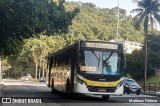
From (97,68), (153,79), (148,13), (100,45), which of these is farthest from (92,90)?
(153,79)

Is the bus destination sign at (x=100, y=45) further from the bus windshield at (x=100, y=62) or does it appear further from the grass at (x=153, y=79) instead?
the grass at (x=153, y=79)

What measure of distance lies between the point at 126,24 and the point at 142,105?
9787 cm

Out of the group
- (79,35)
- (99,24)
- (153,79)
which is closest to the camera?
(153,79)

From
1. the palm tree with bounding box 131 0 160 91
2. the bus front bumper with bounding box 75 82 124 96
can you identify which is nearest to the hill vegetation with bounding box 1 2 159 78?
the palm tree with bounding box 131 0 160 91

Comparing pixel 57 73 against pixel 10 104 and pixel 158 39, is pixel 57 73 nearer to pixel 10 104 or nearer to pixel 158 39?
pixel 10 104

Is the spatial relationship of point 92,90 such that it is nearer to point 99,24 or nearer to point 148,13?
point 148,13

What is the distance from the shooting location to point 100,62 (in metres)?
21.9

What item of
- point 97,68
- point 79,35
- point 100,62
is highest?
point 79,35

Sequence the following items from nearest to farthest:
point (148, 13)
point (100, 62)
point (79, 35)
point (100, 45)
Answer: point (100, 62) < point (100, 45) < point (148, 13) < point (79, 35)

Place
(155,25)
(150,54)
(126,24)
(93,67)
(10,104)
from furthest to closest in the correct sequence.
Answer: (126,24) < (150,54) < (155,25) < (93,67) < (10,104)

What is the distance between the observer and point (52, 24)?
24953 mm

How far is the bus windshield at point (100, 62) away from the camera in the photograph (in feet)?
71.8

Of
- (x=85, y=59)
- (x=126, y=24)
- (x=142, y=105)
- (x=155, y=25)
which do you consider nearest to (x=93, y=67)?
(x=85, y=59)

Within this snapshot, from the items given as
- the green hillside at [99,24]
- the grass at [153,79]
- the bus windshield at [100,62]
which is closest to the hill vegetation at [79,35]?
the green hillside at [99,24]
